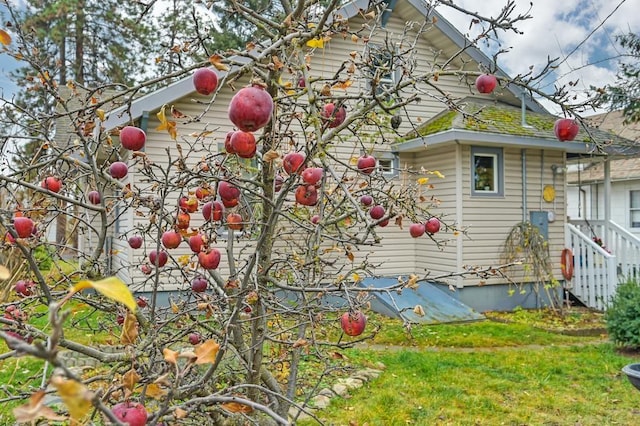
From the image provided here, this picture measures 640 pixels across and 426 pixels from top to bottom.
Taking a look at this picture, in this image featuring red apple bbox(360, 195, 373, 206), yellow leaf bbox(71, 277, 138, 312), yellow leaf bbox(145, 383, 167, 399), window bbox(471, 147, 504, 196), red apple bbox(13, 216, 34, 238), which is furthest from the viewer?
window bbox(471, 147, 504, 196)

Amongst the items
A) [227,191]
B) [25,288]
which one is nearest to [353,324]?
[227,191]

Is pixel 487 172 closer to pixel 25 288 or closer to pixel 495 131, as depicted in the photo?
pixel 495 131

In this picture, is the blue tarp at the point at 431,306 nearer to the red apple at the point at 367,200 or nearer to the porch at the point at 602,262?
the porch at the point at 602,262

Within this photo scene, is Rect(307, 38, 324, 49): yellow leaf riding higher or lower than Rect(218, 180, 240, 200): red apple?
higher

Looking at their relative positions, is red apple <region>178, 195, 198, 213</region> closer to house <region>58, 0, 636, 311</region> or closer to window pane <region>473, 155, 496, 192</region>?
house <region>58, 0, 636, 311</region>

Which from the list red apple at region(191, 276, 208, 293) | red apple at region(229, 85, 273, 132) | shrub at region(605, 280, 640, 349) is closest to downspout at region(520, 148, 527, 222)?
shrub at region(605, 280, 640, 349)

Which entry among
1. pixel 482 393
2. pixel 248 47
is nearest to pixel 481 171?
pixel 482 393

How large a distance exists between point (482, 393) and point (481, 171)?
5.72 m

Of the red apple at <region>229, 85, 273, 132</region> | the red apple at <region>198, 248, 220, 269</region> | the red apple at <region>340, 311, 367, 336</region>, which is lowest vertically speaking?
the red apple at <region>340, 311, 367, 336</region>

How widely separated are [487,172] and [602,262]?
Result: 2.74 m

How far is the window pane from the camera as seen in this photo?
9.55 metres

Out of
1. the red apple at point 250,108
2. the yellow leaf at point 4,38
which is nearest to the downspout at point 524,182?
the red apple at point 250,108

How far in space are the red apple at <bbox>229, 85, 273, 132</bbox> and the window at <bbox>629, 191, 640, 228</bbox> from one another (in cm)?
2080

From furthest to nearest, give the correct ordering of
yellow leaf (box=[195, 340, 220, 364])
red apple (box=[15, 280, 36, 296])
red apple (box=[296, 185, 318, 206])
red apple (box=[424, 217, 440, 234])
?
red apple (box=[424, 217, 440, 234])
red apple (box=[15, 280, 36, 296])
red apple (box=[296, 185, 318, 206])
yellow leaf (box=[195, 340, 220, 364])
